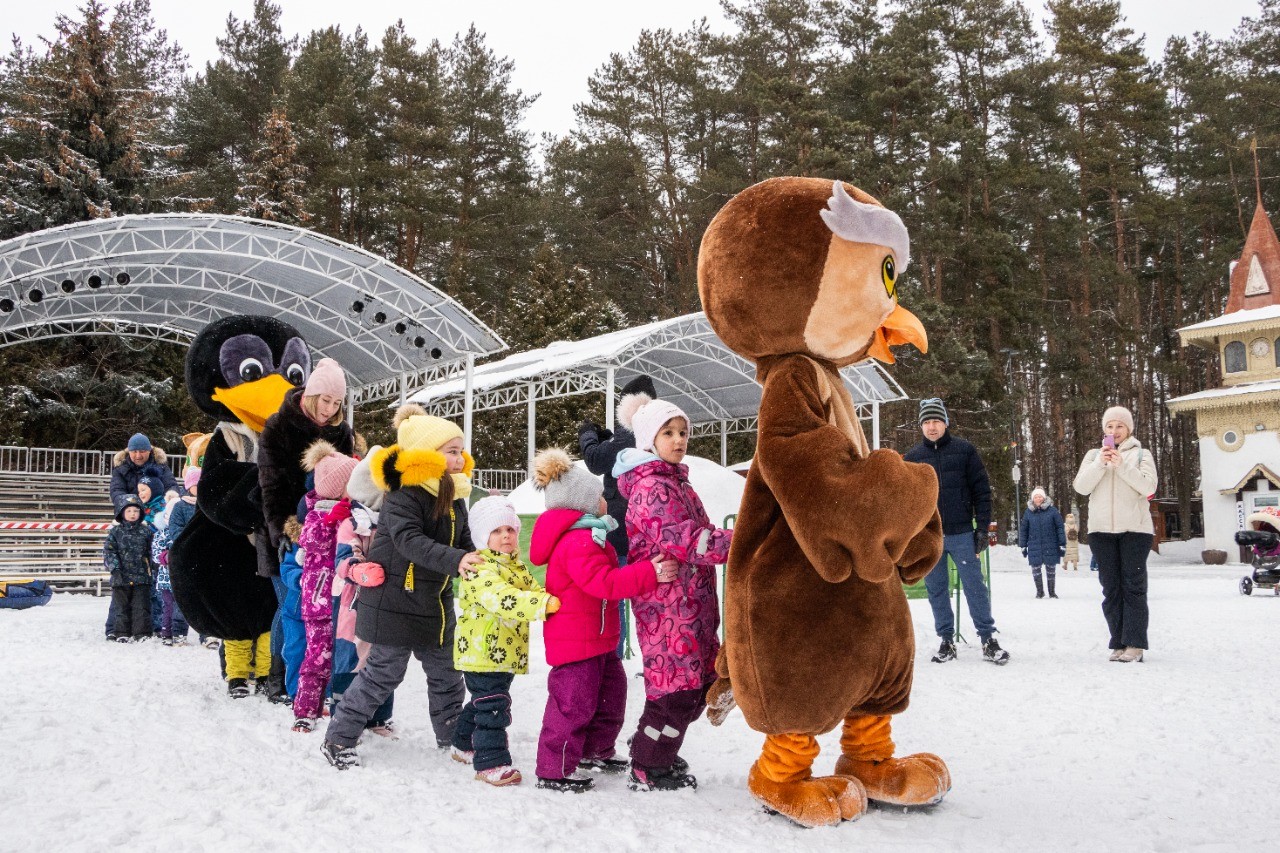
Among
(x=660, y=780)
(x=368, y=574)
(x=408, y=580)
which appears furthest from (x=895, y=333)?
(x=368, y=574)

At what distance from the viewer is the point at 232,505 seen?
571 cm

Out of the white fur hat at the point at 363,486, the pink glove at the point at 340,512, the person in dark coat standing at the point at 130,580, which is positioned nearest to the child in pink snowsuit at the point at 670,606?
the white fur hat at the point at 363,486

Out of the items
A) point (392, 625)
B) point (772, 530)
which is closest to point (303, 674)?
point (392, 625)

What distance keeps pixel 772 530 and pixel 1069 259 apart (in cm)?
3387

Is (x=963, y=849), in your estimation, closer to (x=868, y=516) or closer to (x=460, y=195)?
(x=868, y=516)

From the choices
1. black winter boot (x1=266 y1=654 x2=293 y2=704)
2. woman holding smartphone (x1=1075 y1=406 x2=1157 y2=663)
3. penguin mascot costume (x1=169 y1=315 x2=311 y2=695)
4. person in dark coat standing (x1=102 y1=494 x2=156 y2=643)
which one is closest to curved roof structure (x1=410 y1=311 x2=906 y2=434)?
person in dark coat standing (x1=102 y1=494 x2=156 y2=643)

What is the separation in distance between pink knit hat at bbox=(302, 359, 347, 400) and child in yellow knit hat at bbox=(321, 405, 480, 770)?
1.13m

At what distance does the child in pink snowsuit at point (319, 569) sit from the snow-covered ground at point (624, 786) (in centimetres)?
25

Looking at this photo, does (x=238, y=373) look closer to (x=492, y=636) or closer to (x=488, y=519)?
(x=488, y=519)

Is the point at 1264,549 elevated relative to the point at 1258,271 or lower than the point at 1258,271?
lower

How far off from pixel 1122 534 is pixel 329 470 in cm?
522

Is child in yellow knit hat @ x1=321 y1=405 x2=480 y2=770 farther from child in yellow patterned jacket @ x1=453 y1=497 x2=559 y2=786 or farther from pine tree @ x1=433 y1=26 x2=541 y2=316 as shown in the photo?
pine tree @ x1=433 y1=26 x2=541 y2=316

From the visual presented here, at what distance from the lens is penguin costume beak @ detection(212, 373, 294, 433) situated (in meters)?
6.08

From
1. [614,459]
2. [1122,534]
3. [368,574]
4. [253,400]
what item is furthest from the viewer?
[1122,534]
